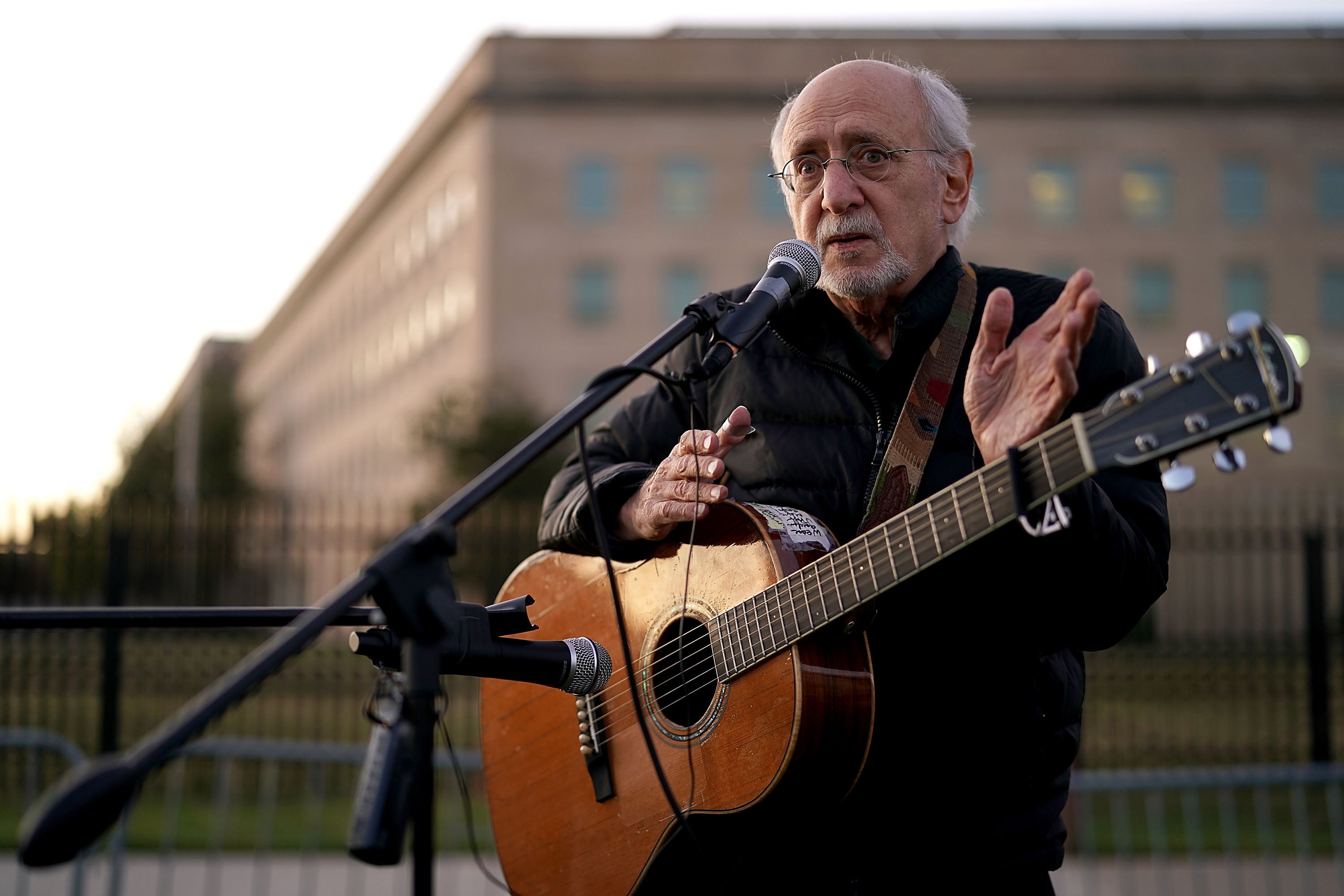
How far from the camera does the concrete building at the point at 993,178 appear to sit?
35531 millimetres

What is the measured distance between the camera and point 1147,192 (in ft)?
118

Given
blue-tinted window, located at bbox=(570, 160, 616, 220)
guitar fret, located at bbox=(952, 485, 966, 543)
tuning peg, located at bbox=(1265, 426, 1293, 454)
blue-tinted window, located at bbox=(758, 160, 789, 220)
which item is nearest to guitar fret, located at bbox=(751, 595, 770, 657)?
guitar fret, located at bbox=(952, 485, 966, 543)

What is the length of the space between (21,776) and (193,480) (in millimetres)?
34593

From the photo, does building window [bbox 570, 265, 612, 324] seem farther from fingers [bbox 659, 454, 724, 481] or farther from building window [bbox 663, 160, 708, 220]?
fingers [bbox 659, 454, 724, 481]

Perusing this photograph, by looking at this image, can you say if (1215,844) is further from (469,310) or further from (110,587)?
(469,310)

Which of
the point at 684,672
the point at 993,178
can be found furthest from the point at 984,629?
the point at 993,178

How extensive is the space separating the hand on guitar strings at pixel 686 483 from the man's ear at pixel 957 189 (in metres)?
0.84

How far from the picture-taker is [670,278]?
3659 centimetres

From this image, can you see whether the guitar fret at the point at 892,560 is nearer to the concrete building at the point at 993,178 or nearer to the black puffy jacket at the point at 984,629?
the black puffy jacket at the point at 984,629

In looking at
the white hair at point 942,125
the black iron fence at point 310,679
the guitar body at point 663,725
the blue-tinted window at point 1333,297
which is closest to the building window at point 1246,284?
the blue-tinted window at point 1333,297

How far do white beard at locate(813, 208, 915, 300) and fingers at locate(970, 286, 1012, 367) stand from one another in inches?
26.1

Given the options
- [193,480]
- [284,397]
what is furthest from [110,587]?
[284,397]

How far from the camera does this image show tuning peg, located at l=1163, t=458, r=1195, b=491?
184cm

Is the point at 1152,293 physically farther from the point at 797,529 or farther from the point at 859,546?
the point at 859,546
